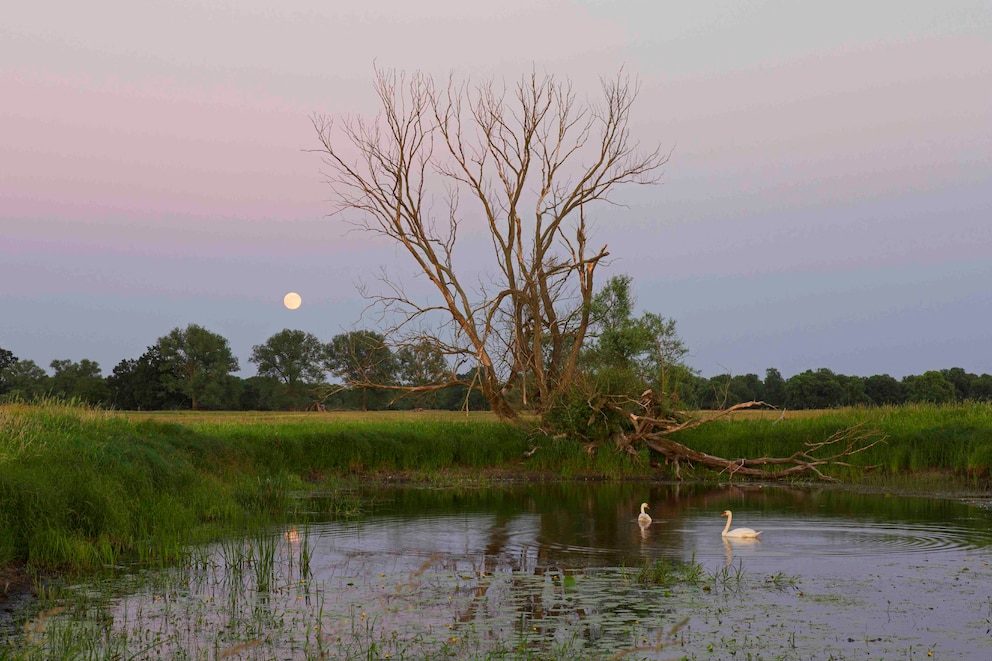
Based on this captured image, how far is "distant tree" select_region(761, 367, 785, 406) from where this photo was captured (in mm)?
87750

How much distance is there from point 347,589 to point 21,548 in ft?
15.1

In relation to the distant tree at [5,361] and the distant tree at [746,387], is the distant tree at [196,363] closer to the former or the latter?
the distant tree at [5,361]

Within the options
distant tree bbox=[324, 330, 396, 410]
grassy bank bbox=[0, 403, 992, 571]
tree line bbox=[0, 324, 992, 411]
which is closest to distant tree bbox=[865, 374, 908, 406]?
tree line bbox=[0, 324, 992, 411]

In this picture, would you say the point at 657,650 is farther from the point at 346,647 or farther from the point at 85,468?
the point at 85,468

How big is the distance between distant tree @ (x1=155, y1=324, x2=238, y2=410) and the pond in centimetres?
8168

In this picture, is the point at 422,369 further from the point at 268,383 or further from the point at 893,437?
the point at 268,383

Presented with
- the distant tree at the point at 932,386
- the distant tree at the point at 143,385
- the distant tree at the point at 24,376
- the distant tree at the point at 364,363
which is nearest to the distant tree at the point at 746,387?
the distant tree at the point at 932,386

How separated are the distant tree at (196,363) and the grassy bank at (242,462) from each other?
216 ft

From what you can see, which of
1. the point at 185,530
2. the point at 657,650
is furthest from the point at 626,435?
the point at 657,650

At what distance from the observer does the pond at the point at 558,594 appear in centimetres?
936

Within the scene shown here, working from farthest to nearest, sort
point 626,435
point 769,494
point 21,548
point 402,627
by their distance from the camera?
point 626,435, point 769,494, point 21,548, point 402,627

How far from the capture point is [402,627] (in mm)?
10086

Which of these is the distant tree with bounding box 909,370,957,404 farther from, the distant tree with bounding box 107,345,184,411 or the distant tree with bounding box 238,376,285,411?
the distant tree with bounding box 107,345,184,411

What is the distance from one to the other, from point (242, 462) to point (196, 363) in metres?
78.6
